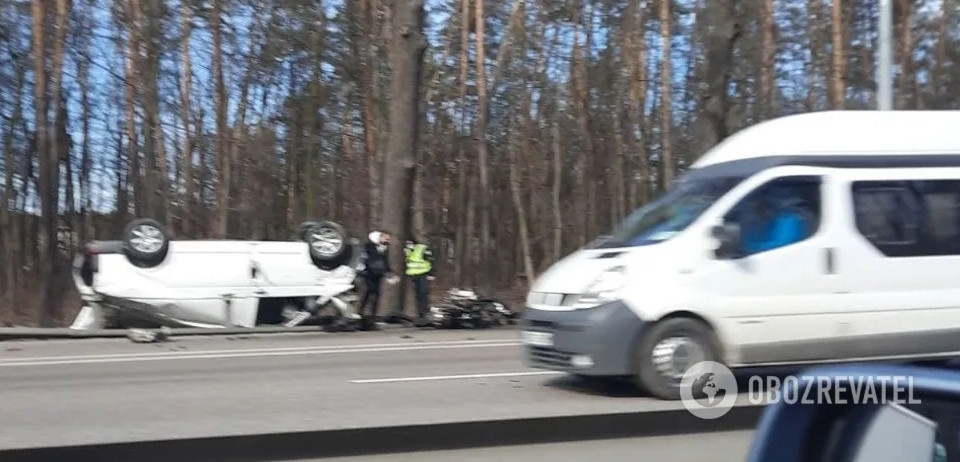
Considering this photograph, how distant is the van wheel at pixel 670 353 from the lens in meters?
9.72

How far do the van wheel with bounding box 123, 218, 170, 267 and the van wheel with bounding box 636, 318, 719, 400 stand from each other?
30.9 ft

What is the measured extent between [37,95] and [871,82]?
22464mm

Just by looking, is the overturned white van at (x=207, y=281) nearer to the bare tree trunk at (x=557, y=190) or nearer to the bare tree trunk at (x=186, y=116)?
the bare tree trunk at (x=186, y=116)

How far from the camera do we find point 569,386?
10.9m

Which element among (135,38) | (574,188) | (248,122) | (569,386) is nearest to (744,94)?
(574,188)

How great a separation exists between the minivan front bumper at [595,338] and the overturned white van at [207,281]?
28.1 feet

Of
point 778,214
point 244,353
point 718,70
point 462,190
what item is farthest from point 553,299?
point 462,190

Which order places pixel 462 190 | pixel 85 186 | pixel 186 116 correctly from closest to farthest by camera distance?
pixel 85 186
pixel 186 116
pixel 462 190

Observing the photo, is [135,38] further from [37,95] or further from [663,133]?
[663,133]

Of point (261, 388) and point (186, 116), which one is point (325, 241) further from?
point (186, 116)

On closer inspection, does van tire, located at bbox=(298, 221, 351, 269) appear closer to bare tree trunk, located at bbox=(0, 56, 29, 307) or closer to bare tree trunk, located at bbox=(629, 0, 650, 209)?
bare tree trunk, located at bbox=(0, 56, 29, 307)

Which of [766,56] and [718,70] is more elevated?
[766,56]

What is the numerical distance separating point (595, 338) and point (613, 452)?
4.75 ft

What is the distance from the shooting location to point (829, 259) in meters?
A: 9.95
